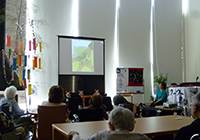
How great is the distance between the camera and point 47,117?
3.48 m

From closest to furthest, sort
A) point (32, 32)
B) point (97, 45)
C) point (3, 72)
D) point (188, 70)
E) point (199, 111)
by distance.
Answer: point (199, 111), point (3, 72), point (32, 32), point (97, 45), point (188, 70)

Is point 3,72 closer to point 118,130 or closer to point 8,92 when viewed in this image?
point 8,92

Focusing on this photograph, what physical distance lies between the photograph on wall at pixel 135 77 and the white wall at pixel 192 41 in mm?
2271

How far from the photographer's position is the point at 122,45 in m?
8.03

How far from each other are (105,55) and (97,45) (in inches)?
26.8

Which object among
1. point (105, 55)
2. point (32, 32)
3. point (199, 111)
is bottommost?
point (199, 111)

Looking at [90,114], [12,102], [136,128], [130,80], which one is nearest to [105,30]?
[130,80]

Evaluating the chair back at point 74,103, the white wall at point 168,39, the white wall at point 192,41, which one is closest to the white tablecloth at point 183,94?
the white wall at point 168,39

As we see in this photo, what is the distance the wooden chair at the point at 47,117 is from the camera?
3467 mm

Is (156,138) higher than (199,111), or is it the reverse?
(199,111)

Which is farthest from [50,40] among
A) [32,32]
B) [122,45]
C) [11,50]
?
[122,45]

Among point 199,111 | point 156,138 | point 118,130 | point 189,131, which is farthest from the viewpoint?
Answer: point 156,138

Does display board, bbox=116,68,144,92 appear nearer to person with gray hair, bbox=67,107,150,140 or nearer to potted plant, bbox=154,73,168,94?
potted plant, bbox=154,73,168,94

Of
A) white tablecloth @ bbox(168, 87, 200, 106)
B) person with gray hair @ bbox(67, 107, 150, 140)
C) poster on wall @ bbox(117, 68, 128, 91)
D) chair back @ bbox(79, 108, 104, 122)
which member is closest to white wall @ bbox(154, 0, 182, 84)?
poster on wall @ bbox(117, 68, 128, 91)
